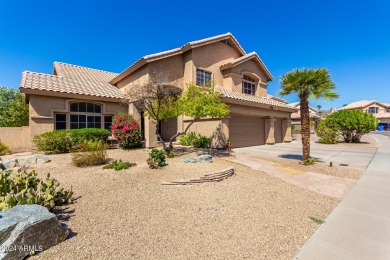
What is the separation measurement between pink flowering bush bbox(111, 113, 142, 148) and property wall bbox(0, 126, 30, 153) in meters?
5.78

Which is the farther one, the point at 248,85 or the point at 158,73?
the point at 248,85

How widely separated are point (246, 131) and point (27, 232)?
1482 cm

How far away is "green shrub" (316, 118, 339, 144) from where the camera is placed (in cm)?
1820

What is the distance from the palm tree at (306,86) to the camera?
8.66 meters

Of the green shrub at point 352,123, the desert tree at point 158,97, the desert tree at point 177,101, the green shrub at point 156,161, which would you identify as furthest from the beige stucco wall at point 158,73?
the green shrub at point 352,123

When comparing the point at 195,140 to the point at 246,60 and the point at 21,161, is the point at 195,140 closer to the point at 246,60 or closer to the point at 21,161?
the point at 21,161

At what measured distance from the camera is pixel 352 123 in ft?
58.0

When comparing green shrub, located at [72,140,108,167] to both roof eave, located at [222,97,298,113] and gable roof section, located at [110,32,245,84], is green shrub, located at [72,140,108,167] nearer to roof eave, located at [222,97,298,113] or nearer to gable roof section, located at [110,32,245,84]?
gable roof section, located at [110,32,245,84]

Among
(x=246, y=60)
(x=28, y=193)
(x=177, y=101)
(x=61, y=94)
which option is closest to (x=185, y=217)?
(x=28, y=193)

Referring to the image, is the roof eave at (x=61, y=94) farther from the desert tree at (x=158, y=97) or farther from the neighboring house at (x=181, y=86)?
the desert tree at (x=158, y=97)

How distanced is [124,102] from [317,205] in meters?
13.1

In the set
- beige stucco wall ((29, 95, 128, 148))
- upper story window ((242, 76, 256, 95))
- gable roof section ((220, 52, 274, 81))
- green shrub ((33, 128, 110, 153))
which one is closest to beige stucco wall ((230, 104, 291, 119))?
upper story window ((242, 76, 256, 95))

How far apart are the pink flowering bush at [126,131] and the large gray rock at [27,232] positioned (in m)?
8.44

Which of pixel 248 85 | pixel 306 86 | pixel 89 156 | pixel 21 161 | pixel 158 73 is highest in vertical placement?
pixel 248 85
